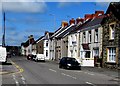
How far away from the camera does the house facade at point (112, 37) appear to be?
120 ft

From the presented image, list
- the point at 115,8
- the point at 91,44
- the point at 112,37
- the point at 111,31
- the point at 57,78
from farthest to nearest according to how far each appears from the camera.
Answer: the point at 91,44, the point at 111,31, the point at 112,37, the point at 115,8, the point at 57,78

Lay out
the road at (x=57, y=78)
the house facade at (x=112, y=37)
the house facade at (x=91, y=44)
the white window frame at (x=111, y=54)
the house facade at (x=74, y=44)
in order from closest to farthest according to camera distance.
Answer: the road at (x=57, y=78)
the house facade at (x=112, y=37)
the white window frame at (x=111, y=54)
the house facade at (x=91, y=44)
the house facade at (x=74, y=44)

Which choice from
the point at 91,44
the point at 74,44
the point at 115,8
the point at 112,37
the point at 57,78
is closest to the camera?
the point at 57,78

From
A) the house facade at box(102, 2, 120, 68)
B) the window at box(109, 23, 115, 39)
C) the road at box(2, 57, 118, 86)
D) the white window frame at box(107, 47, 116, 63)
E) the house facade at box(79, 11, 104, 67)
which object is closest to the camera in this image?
the road at box(2, 57, 118, 86)

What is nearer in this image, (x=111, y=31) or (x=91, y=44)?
(x=111, y=31)

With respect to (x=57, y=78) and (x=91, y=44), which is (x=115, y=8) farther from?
(x=57, y=78)

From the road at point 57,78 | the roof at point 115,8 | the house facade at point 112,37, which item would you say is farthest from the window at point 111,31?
the road at point 57,78

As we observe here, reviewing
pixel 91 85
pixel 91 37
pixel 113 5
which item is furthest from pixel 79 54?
pixel 91 85

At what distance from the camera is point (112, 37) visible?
3825 cm

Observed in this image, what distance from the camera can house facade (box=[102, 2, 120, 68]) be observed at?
36469 millimetres

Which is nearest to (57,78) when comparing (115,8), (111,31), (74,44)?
(111,31)

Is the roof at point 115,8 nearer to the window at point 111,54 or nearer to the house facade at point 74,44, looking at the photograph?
the window at point 111,54

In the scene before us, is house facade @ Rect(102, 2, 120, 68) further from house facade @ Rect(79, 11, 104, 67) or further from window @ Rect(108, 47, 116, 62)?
house facade @ Rect(79, 11, 104, 67)

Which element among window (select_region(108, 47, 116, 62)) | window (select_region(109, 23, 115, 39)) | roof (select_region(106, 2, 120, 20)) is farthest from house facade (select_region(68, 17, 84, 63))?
roof (select_region(106, 2, 120, 20))
